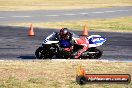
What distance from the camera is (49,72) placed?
1620 cm

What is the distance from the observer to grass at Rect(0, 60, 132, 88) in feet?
46.4

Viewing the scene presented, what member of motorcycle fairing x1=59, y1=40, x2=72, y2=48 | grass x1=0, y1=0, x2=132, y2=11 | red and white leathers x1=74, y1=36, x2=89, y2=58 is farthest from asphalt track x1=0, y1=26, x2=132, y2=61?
grass x1=0, y1=0, x2=132, y2=11

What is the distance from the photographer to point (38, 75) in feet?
51.4

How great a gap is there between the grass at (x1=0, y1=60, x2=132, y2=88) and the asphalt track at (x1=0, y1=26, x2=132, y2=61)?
7.29 ft

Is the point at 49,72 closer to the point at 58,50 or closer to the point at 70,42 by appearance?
the point at 58,50

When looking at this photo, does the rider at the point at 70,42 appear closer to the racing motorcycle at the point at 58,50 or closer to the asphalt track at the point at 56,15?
the racing motorcycle at the point at 58,50

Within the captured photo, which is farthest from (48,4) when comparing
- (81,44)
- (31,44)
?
(81,44)

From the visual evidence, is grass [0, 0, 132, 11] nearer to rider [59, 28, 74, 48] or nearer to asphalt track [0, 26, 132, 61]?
asphalt track [0, 26, 132, 61]

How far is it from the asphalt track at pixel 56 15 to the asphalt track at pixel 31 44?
7409 millimetres

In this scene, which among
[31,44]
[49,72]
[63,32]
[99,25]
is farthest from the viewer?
[99,25]

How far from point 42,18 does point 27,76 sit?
26.9 m

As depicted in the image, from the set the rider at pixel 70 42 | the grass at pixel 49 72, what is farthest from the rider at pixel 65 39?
the grass at pixel 49 72

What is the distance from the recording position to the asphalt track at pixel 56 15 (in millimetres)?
41344

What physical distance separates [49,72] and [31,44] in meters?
9.13
